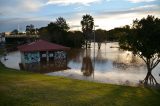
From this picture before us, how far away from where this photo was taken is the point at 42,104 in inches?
473

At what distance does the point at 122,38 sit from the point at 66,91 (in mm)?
14366

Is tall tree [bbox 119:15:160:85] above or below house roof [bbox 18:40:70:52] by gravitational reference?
above

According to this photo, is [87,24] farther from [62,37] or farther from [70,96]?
[70,96]

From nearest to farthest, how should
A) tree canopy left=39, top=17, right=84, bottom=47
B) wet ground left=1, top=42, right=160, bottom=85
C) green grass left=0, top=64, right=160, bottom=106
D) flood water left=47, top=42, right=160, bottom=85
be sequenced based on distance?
1. green grass left=0, top=64, right=160, bottom=106
2. flood water left=47, top=42, right=160, bottom=85
3. wet ground left=1, top=42, right=160, bottom=85
4. tree canopy left=39, top=17, right=84, bottom=47

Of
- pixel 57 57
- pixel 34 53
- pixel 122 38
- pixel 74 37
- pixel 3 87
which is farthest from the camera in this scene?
pixel 74 37

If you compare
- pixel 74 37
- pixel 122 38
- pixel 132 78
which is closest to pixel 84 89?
pixel 132 78

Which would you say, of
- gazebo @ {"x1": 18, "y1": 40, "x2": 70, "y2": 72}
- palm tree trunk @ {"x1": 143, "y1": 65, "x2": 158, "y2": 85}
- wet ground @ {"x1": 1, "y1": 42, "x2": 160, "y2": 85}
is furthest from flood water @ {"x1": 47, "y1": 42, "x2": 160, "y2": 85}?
gazebo @ {"x1": 18, "y1": 40, "x2": 70, "y2": 72}

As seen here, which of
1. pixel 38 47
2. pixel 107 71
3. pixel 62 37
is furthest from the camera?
pixel 62 37

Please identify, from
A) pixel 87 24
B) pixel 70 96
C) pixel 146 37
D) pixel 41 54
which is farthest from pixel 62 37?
pixel 70 96

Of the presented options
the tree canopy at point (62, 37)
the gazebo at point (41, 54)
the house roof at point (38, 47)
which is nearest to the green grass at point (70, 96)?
the gazebo at point (41, 54)

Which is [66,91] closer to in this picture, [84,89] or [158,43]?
[84,89]

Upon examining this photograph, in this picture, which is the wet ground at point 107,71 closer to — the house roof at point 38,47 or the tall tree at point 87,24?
the house roof at point 38,47

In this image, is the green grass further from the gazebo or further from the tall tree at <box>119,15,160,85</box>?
the gazebo

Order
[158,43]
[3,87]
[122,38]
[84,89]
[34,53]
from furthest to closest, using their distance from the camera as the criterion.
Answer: [34,53] → [122,38] → [158,43] → [84,89] → [3,87]
